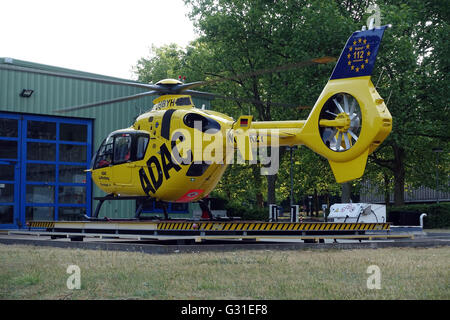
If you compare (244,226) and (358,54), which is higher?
(358,54)

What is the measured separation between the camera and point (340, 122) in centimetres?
1533

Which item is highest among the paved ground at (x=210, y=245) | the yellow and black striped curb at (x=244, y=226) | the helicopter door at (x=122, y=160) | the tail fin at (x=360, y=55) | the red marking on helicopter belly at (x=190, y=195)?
the tail fin at (x=360, y=55)

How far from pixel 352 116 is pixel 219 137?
4278mm

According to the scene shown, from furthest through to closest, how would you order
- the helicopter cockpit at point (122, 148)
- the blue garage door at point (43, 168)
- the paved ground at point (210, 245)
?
the blue garage door at point (43, 168)
the helicopter cockpit at point (122, 148)
the paved ground at point (210, 245)

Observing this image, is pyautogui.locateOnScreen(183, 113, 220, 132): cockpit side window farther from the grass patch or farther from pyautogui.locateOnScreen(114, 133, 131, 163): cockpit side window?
the grass patch

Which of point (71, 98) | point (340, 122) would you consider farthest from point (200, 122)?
point (71, 98)

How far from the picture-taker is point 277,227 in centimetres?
1617

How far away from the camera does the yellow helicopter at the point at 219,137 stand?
15.2m

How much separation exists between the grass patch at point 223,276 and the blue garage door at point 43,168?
1499 centimetres

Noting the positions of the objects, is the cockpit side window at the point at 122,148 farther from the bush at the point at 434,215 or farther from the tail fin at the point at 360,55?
the bush at the point at 434,215

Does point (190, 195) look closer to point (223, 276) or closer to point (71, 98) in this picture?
point (223, 276)

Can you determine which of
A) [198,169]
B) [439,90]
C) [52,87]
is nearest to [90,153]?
[52,87]

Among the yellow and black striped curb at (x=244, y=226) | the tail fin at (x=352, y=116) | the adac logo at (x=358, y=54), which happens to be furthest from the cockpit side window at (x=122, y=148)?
the adac logo at (x=358, y=54)
